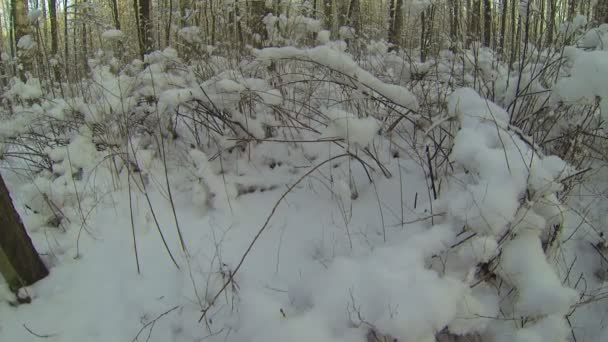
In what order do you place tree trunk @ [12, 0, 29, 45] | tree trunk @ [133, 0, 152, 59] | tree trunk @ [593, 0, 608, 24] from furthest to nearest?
1. tree trunk @ [12, 0, 29, 45]
2. tree trunk @ [133, 0, 152, 59]
3. tree trunk @ [593, 0, 608, 24]

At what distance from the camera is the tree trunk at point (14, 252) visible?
1.17 metres

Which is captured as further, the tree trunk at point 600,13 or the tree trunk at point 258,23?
the tree trunk at point 258,23

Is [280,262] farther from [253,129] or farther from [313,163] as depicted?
[253,129]

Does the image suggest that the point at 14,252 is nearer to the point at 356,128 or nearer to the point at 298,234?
the point at 298,234

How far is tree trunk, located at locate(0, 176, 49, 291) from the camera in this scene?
3.83 ft

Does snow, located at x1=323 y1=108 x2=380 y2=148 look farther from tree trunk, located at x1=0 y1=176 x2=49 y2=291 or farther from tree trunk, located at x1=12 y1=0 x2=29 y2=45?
tree trunk, located at x1=12 y1=0 x2=29 y2=45

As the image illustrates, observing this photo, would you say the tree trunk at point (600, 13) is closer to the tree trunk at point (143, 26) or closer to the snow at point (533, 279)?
the snow at point (533, 279)

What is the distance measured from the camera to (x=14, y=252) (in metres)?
1.20

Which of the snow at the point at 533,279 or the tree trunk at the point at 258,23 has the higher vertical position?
the tree trunk at the point at 258,23

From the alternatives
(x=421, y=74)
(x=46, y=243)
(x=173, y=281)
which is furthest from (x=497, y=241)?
(x=46, y=243)

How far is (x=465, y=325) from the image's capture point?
3.12 feet

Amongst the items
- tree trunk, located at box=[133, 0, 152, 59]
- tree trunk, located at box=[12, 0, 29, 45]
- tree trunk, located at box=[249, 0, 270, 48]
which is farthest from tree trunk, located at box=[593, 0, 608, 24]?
tree trunk, located at box=[12, 0, 29, 45]

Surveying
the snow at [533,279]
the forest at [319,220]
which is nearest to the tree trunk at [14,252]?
the forest at [319,220]

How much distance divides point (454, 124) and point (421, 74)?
613mm
